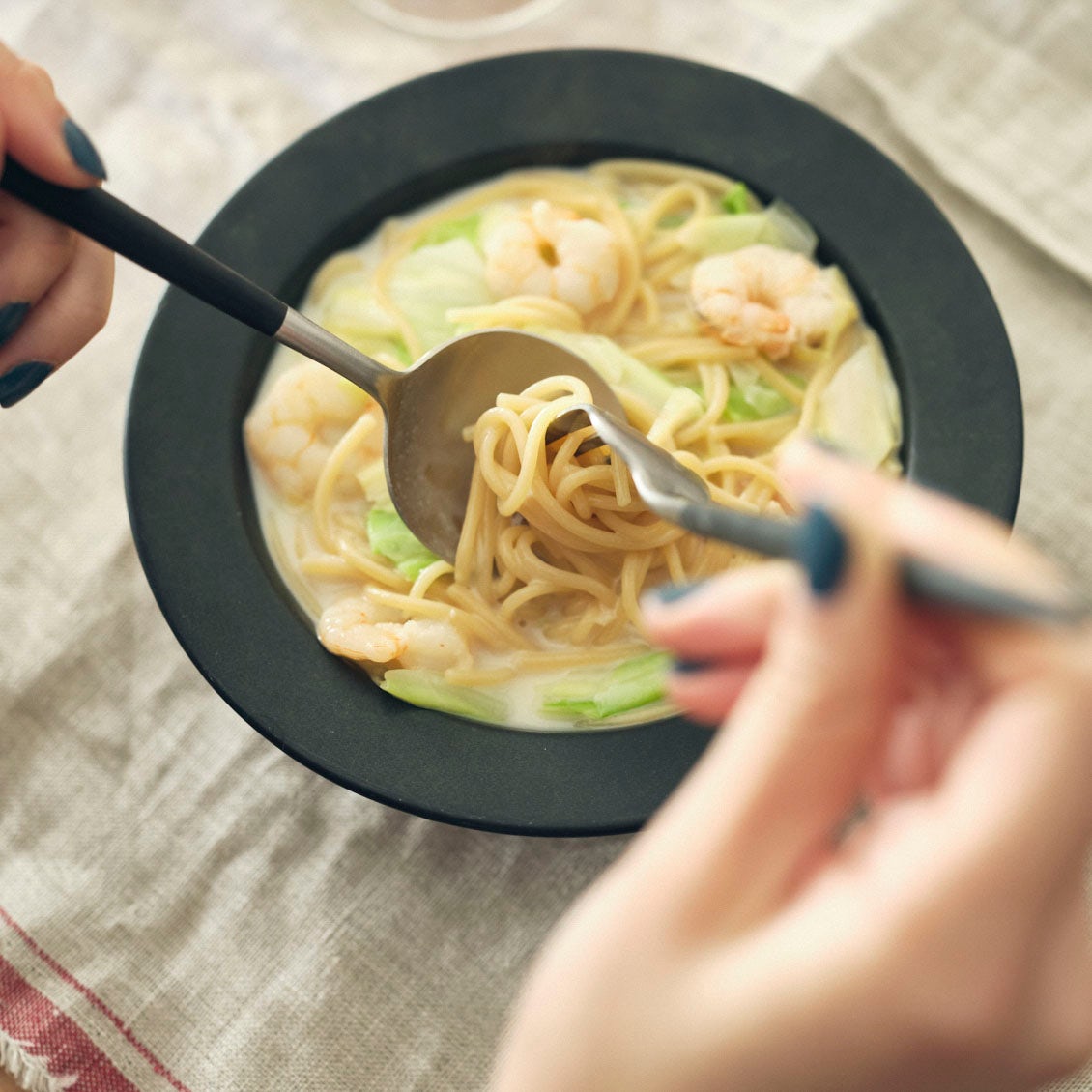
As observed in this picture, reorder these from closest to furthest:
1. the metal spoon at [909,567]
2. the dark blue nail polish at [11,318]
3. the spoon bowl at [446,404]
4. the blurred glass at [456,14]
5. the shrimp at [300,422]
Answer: the metal spoon at [909,567], the dark blue nail polish at [11,318], the spoon bowl at [446,404], the shrimp at [300,422], the blurred glass at [456,14]

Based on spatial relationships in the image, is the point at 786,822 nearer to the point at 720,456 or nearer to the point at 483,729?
the point at 483,729

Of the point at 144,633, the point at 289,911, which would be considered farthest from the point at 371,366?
the point at 289,911

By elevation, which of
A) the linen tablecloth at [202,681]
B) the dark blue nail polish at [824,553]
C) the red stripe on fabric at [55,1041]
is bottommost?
the red stripe on fabric at [55,1041]

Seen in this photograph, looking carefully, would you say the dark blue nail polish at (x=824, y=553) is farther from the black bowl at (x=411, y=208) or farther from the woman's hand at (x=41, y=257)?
the woman's hand at (x=41, y=257)

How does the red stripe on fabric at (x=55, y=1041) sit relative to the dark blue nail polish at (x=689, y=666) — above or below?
below

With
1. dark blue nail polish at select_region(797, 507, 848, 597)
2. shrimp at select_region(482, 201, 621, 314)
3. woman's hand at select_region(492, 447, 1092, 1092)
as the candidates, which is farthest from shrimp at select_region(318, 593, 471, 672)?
dark blue nail polish at select_region(797, 507, 848, 597)

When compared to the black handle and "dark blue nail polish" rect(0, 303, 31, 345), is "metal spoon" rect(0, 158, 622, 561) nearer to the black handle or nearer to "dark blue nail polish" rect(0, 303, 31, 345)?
the black handle

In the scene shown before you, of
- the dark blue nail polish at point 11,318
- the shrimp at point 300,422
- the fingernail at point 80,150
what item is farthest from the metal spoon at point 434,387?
the dark blue nail polish at point 11,318
